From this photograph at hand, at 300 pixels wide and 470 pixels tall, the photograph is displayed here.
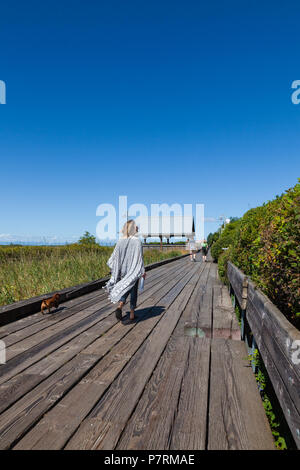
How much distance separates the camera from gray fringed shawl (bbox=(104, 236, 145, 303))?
4426 millimetres

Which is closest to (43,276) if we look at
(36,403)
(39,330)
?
(39,330)

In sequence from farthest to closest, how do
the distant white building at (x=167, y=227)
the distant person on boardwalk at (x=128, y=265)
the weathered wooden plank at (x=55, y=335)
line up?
1. the distant white building at (x=167, y=227)
2. the distant person on boardwalk at (x=128, y=265)
3. the weathered wooden plank at (x=55, y=335)

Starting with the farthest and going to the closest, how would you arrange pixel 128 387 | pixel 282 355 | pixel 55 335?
pixel 55 335, pixel 128 387, pixel 282 355

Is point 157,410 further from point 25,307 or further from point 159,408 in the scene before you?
point 25,307

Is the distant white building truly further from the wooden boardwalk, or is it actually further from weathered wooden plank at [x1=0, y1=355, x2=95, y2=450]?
weathered wooden plank at [x1=0, y1=355, x2=95, y2=450]

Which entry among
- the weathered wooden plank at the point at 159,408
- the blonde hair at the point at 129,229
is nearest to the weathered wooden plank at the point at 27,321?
the blonde hair at the point at 129,229

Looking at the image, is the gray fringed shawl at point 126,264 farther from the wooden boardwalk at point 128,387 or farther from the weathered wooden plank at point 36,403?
the weathered wooden plank at point 36,403

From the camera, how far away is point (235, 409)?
2.08 metres

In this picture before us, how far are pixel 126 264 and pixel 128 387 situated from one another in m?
2.32

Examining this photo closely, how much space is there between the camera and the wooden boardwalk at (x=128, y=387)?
1771 millimetres

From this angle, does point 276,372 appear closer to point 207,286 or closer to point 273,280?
point 273,280

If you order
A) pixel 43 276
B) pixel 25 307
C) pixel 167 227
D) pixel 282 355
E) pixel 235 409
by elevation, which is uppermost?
pixel 167 227

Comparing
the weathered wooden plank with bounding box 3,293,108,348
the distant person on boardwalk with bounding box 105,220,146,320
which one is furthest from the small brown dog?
the distant person on boardwalk with bounding box 105,220,146,320
